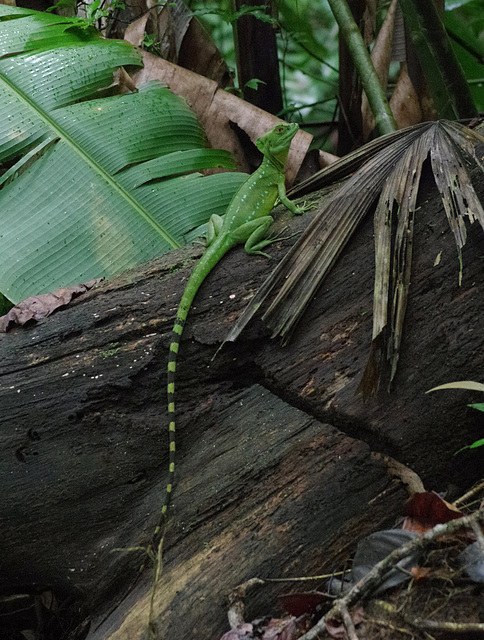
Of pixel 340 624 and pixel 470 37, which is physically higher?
pixel 470 37

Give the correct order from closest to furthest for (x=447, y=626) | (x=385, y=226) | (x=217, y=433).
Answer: (x=447, y=626), (x=385, y=226), (x=217, y=433)

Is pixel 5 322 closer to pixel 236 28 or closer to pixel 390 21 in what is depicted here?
pixel 236 28

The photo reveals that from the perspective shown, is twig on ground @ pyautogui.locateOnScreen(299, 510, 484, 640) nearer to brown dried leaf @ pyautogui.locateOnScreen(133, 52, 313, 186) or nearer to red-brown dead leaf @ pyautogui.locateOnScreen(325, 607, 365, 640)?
red-brown dead leaf @ pyautogui.locateOnScreen(325, 607, 365, 640)

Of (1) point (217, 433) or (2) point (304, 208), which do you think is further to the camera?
(2) point (304, 208)

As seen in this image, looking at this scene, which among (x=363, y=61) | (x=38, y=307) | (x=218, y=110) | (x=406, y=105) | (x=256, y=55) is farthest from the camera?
(x=256, y=55)

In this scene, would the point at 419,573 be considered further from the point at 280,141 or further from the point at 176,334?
the point at 280,141

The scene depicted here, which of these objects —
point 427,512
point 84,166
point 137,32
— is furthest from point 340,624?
point 137,32

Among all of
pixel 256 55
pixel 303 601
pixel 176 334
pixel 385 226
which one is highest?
pixel 256 55
